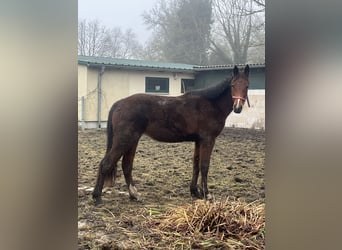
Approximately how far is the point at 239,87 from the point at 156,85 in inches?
12.8

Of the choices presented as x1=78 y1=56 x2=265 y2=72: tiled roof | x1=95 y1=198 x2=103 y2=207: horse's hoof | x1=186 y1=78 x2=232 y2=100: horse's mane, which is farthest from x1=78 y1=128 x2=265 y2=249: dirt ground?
x1=78 y1=56 x2=265 y2=72: tiled roof

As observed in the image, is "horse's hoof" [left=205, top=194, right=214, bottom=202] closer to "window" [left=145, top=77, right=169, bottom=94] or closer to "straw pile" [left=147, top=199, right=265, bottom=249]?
"straw pile" [left=147, top=199, right=265, bottom=249]

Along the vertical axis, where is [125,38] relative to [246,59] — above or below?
above

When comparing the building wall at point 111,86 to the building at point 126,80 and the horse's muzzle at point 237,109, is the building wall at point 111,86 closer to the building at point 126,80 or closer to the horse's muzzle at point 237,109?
the building at point 126,80

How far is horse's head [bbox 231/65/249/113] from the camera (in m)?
1.33

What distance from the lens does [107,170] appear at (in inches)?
58.8

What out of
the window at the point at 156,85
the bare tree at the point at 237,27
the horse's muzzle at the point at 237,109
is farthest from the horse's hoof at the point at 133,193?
the bare tree at the point at 237,27

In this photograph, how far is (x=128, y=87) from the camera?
1.46 meters

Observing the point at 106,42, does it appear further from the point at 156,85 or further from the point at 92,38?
the point at 156,85

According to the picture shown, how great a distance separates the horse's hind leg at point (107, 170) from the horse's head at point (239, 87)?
493mm
